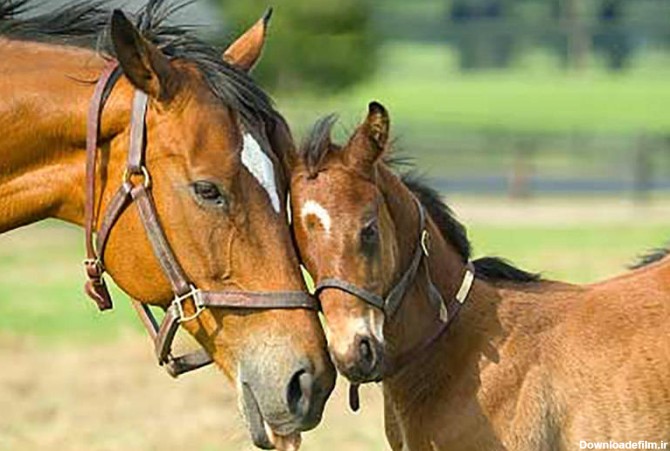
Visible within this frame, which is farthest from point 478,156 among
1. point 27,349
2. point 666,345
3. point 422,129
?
point 666,345

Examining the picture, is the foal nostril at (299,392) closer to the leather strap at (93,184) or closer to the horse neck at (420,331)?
the leather strap at (93,184)

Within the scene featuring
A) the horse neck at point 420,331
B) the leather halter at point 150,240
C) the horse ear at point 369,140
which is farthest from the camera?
the horse neck at point 420,331

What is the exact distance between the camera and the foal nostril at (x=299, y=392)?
3977 mm

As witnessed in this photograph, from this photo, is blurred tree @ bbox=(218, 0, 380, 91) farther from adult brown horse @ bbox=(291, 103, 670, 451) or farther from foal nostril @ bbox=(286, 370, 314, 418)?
foal nostril @ bbox=(286, 370, 314, 418)

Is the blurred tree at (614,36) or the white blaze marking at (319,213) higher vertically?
the white blaze marking at (319,213)

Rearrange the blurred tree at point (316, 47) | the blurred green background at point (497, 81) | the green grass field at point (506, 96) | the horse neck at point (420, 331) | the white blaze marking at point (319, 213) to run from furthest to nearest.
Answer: the green grass field at point (506, 96) → the blurred tree at point (316, 47) → the blurred green background at point (497, 81) → the horse neck at point (420, 331) → the white blaze marking at point (319, 213)

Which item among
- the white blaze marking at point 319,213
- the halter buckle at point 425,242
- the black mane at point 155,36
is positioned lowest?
the halter buckle at point 425,242

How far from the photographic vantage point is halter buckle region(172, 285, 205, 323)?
4.11 m

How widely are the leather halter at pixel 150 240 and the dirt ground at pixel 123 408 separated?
11.4 ft

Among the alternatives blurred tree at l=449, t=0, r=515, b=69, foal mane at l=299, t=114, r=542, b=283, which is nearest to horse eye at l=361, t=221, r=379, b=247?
foal mane at l=299, t=114, r=542, b=283

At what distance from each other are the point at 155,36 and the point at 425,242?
1.31 meters

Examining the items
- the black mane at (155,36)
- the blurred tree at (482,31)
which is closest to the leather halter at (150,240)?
the black mane at (155,36)

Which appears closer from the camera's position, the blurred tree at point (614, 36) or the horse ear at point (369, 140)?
the horse ear at point (369, 140)

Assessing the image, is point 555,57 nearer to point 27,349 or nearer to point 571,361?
point 27,349
